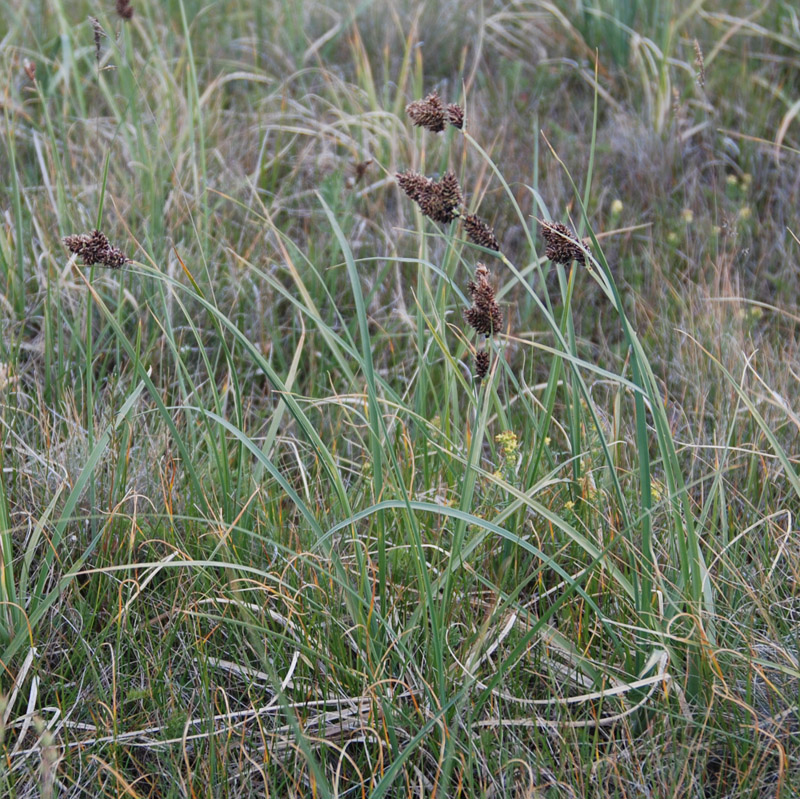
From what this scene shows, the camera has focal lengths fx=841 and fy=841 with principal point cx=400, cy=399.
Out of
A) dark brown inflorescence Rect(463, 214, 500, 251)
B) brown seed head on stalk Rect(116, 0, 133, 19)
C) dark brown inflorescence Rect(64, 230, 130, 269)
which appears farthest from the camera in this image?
brown seed head on stalk Rect(116, 0, 133, 19)

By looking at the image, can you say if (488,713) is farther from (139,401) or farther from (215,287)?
(215,287)

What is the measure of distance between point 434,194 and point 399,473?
39 cm

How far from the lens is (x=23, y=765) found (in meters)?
1.24

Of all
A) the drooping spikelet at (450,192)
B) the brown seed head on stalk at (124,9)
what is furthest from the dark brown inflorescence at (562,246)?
the brown seed head on stalk at (124,9)

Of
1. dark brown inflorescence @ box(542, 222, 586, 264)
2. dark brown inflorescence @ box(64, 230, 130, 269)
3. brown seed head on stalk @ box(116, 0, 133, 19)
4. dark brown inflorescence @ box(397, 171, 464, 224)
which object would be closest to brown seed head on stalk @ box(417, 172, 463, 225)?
dark brown inflorescence @ box(397, 171, 464, 224)

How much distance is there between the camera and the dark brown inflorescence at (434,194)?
45.3 inches

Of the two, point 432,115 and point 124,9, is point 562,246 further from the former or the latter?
point 124,9

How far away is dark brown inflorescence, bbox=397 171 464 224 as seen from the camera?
3.78 feet

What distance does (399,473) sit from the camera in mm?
1179

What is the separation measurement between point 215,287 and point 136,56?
1.24 metres

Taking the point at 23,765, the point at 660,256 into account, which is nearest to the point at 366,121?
the point at 660,256

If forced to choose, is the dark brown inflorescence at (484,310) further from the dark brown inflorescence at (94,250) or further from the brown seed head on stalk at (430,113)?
the dark brown inflorescence at (94,250)

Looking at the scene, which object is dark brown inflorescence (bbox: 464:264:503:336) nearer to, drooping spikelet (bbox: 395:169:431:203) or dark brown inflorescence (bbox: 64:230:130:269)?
drooping spikelet (bbox: 395:169:431:203)

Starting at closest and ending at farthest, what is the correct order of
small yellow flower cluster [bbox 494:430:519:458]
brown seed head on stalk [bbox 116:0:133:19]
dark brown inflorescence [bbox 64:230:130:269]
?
dark brown inflorescence [bbox 64:230:130:269] < small yellow flower cluster [bbox 494:430:519:458] < brown seed head on stalk [bbox 116:0:133:19]
